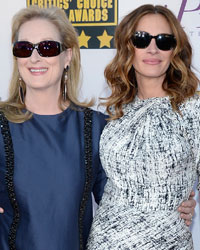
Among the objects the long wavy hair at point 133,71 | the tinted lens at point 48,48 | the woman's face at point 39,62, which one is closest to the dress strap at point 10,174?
the woman's face at point 39,62

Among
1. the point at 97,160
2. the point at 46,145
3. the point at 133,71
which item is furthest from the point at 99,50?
the point at 46,145

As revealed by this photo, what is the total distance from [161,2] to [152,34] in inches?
41.8

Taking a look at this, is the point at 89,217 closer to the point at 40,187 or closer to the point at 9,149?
the point at 40,187

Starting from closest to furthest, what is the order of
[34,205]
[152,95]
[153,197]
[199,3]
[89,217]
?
1. [34,205]
2. [153,197]
3. [89,217]
4. [152,95]
5. [199,3]

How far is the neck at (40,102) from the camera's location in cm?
181

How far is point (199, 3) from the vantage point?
280 cm

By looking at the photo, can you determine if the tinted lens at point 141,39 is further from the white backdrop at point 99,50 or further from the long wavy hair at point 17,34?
the white backdrop at point 99,50

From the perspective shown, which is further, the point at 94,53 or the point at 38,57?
the point at 94,53

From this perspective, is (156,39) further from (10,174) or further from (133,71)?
(10,174)

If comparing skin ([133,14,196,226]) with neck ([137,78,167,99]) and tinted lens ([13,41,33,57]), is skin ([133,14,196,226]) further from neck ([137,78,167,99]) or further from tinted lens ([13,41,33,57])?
tinted lens ([13,41,33,57])

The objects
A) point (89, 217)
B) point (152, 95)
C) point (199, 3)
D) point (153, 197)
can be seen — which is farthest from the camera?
point (199, 3)

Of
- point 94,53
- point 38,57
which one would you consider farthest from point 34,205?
point 94,53

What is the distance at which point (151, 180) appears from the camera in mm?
1735

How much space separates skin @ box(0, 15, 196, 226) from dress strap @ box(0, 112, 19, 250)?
0.19 meters
